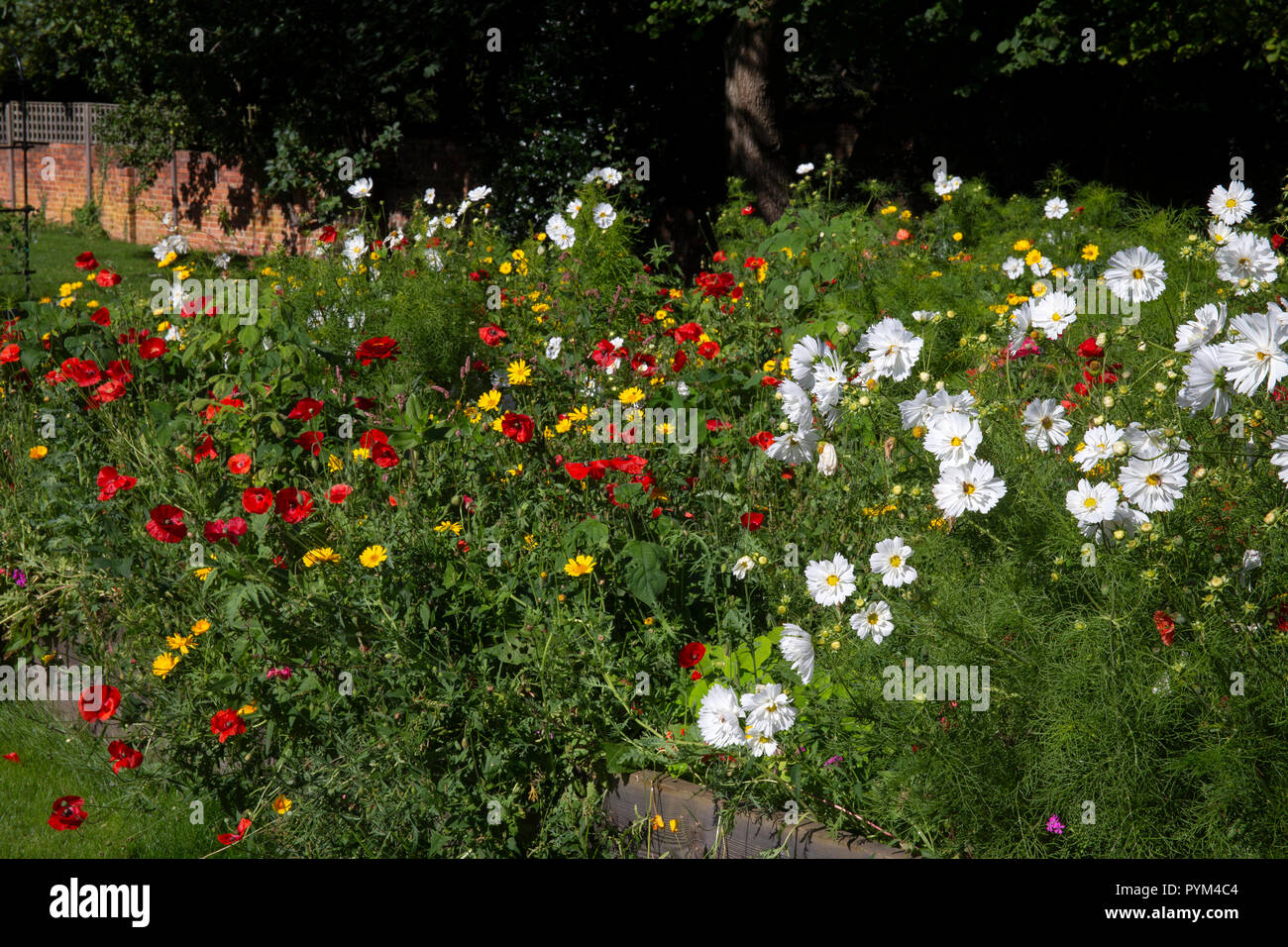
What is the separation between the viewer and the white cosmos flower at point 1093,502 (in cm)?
180

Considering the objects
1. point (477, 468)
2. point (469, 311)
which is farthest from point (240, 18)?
point (477, 468)

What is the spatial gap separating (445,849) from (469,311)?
108 inches

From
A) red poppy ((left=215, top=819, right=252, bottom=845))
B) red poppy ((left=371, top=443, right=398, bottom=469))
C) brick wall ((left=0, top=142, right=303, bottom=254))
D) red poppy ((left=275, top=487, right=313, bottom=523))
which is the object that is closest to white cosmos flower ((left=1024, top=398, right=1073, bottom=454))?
red poppy ((left=371, top=443, right=398, bottom=469))

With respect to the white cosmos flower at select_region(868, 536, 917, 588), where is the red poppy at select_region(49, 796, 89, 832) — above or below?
below

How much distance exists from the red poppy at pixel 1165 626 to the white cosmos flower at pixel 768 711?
0.67 meters

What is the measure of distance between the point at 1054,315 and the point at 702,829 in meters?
1.26

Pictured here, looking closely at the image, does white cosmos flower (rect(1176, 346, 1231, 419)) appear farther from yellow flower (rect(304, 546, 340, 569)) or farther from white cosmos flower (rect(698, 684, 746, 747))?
yellow flower (rect(304, 546, 340, 569))

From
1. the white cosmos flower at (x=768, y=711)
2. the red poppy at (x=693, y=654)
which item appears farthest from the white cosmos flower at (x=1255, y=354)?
the red poppy at (x=693, y=654)

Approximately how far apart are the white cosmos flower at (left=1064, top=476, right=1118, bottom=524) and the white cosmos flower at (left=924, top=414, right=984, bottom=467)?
0.61ft

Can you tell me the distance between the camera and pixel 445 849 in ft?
7.36

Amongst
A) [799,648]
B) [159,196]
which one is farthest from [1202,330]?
[159,196]

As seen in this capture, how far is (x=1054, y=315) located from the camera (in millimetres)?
2096

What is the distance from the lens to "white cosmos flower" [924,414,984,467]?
1.89 metres

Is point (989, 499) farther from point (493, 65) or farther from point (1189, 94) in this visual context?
point (493, 65)
